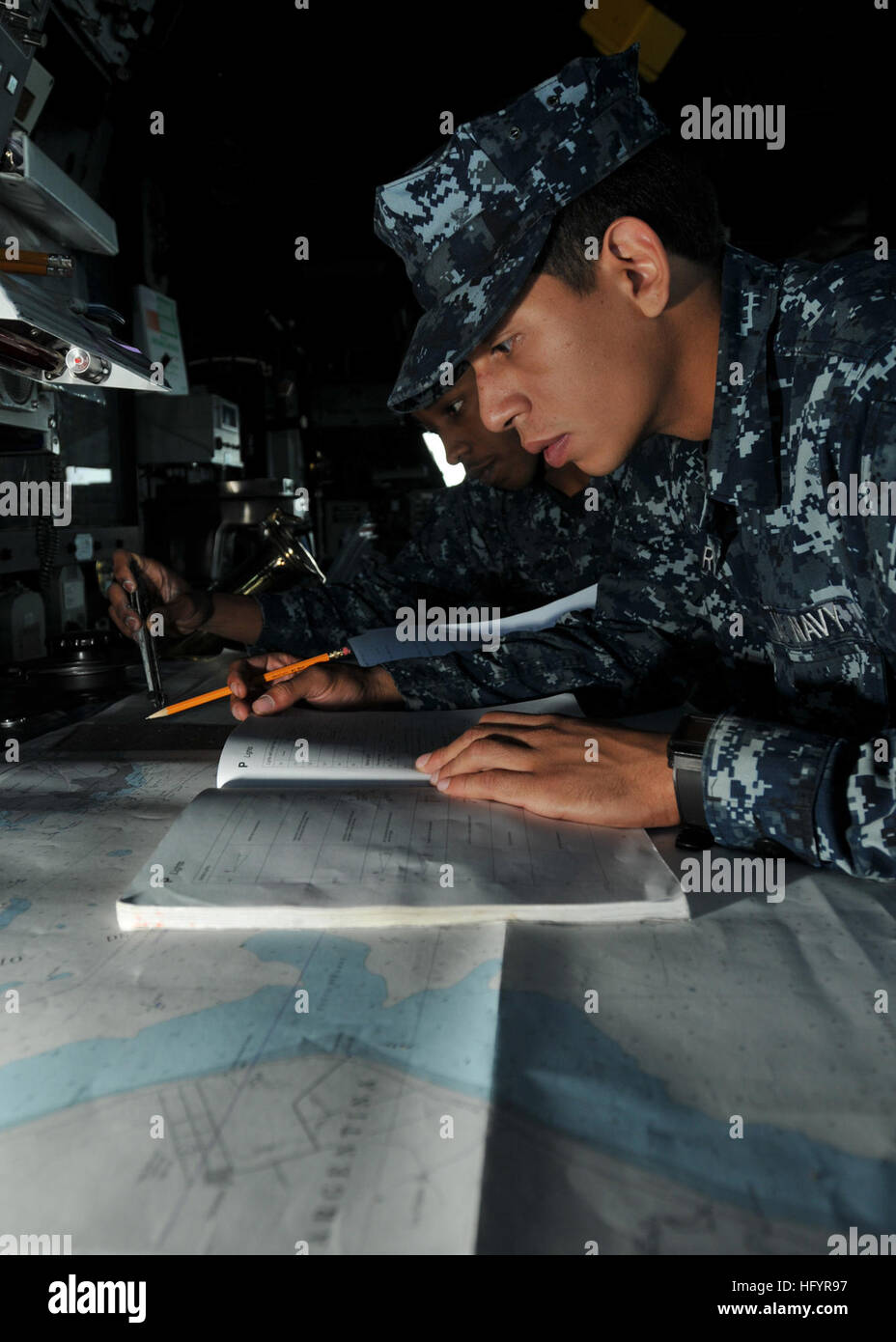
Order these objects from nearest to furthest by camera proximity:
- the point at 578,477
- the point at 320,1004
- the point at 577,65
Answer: the point at 320,1004 → the point at 577,65 → the point at 578,477

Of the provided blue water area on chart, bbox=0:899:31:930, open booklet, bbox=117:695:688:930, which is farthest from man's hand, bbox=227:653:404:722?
blue water area on chart, bbox=0:899:31:930

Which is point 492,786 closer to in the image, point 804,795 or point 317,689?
point 804,795

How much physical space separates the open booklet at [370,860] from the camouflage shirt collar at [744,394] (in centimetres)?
40

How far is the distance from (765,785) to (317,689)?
69 cm

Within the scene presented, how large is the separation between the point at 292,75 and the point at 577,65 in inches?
80.3

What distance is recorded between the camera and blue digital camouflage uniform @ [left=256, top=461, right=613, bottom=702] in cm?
176

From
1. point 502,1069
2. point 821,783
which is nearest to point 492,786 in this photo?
point 821,783

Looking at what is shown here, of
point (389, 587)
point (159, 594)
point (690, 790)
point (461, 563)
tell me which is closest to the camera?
point (690, 790)

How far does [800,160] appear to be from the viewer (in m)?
3.16

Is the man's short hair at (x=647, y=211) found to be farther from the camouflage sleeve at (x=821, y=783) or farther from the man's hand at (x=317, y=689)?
the man's hand at (x=317, y=689)

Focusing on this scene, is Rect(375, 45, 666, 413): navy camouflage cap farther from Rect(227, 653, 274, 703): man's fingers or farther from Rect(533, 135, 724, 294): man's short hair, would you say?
Rect(227, 653, 274, 703): man's fingers

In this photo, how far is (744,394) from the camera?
0.97 meters
